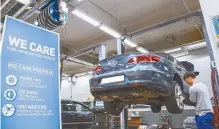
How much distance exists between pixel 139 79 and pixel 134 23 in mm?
5915

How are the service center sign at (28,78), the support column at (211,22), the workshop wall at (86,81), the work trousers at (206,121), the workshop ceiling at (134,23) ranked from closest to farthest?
the support column at (211,22)
the service center sign at (28,78)
the work trousers at (206,121)
the workshop ceiling at (134,23)
the workshop wall at (86,81)

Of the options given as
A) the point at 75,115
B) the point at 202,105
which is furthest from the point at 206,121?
the point at 75,115

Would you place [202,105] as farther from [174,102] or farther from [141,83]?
[141,83]

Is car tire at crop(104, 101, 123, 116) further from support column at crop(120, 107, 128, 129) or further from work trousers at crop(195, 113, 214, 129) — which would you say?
work trousers at crop(195, 113, 214, 129)

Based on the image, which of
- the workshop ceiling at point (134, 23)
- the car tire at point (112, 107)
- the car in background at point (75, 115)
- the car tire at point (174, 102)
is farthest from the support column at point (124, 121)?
the car in background at point (75, 115)

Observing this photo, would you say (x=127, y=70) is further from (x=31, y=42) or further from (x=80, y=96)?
(x=80, y=96)

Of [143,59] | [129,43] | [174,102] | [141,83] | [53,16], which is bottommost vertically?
[174,102]

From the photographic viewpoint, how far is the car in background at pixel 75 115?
6441 mm

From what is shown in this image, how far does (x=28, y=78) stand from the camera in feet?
6.41

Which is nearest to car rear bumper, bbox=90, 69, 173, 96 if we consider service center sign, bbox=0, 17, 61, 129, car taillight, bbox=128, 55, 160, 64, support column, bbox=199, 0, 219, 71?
car taillight, bbox=128, 55, 160, 64

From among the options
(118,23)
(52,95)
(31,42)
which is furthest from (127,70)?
(118,23)

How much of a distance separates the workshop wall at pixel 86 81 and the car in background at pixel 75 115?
220 inches

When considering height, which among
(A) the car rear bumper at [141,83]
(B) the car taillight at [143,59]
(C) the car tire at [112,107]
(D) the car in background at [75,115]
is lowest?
(D) the car in background at [75,115]

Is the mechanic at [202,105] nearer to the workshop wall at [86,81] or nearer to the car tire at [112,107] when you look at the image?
the car tire at [112,107]
